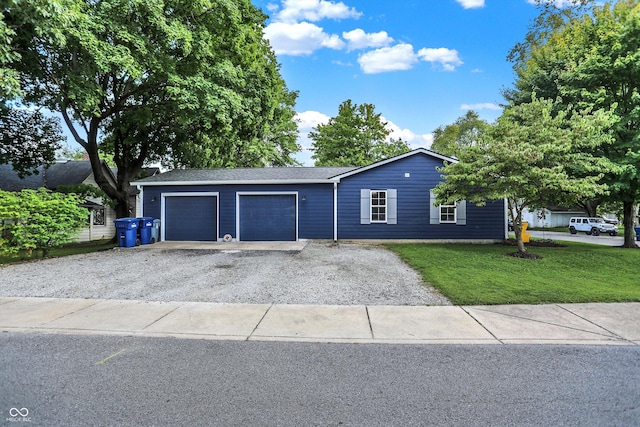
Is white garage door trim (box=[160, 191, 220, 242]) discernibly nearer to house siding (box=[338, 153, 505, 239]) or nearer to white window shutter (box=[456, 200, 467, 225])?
house siding (box=[338, 153, 505, 239])

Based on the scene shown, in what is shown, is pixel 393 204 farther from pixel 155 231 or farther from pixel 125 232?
pixel 125 232

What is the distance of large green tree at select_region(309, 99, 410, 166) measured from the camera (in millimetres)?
28250

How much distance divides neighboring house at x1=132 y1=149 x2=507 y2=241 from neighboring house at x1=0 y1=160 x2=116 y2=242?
7262 millimetres

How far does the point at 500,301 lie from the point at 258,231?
1003cm

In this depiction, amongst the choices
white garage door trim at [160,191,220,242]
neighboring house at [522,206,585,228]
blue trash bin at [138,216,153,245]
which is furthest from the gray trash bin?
neighboring house at [522,206,585,228]

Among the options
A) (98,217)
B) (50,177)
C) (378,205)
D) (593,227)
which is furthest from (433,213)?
(50,177)

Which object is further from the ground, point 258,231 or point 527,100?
point 527,100

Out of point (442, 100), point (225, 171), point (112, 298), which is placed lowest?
point (112, 298)

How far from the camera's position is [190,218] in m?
13.9

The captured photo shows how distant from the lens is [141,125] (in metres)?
13.7

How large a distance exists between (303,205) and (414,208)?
4.54 m

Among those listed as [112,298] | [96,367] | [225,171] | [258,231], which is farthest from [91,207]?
[96,367]

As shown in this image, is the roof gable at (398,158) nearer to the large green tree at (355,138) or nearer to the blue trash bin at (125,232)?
the blue trash bin at (125,232)

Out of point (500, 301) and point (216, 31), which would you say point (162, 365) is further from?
point (216, 31)
